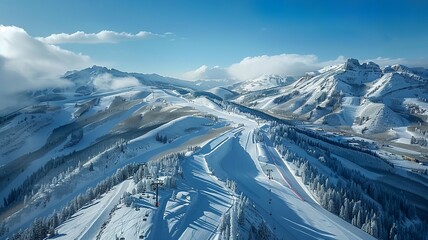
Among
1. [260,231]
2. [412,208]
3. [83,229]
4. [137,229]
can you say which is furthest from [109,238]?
[412,208]

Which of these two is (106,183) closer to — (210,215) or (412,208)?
(210,215)

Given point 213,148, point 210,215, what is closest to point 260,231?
point 210,215

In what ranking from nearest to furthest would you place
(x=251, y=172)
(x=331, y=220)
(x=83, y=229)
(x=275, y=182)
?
1. (x=83, y=229)
2. (x=331, y=220)
3. (x=275, y=182)
4. (x=251, y=172)

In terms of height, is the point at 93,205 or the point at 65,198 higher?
the point at 93,205

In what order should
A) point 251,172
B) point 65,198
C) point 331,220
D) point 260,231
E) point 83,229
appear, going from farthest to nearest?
point 65,198 → point 251,172 → point 331,220 → point 83,229 → point 260,231

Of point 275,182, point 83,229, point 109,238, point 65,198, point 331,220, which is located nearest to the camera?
point 109,238

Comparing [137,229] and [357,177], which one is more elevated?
[137,229]

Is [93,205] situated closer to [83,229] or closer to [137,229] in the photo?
[83,229]

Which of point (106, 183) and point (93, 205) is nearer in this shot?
point (93, 205)

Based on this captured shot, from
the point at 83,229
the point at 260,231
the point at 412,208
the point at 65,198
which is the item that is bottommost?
the point at 65,198
